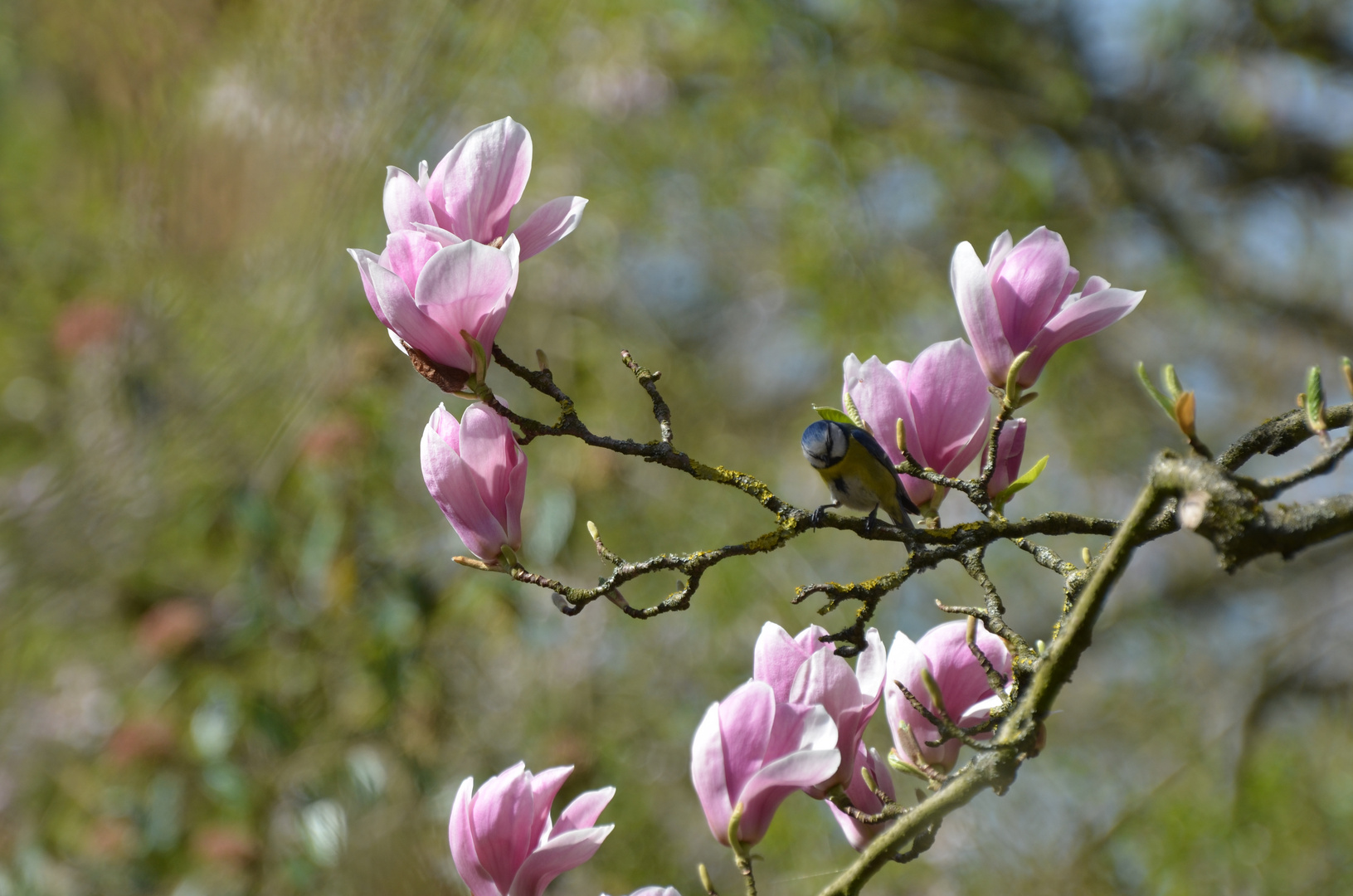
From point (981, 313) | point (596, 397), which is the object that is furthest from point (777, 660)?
point (596, 397)

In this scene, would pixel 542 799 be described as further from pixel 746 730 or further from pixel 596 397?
pixel 596 397

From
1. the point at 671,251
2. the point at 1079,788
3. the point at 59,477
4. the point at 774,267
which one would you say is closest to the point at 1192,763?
the point at 1079,788

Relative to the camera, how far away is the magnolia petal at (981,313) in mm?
293

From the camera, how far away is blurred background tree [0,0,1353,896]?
0.99 metres

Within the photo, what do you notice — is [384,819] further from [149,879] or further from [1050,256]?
[1050,256]

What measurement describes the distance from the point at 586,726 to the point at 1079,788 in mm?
718

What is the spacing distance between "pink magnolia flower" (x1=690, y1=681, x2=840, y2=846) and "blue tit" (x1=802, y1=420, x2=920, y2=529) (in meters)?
0.06

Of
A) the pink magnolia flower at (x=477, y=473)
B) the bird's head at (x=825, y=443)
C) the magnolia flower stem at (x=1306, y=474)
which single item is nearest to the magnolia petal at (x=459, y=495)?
the pink magnolia flower at (x=477, y=473)

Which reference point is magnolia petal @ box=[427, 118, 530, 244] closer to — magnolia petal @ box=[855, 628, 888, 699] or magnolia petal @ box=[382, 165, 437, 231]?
magnolia petal @ box=[382, 165, 437, 231]

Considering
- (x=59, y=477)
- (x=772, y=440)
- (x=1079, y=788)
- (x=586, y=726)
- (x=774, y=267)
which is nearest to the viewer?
(x=59, y=477)

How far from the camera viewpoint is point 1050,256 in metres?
0.29

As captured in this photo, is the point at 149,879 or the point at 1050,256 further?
the point at 149,879

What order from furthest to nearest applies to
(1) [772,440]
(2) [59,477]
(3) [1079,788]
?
(1) [772,440], (3) [1079,788], (2) [59,477]

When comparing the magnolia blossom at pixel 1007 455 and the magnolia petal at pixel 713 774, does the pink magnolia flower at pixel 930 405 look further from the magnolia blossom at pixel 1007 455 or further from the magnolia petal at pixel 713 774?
the magnolia petal at pixel 713 774
